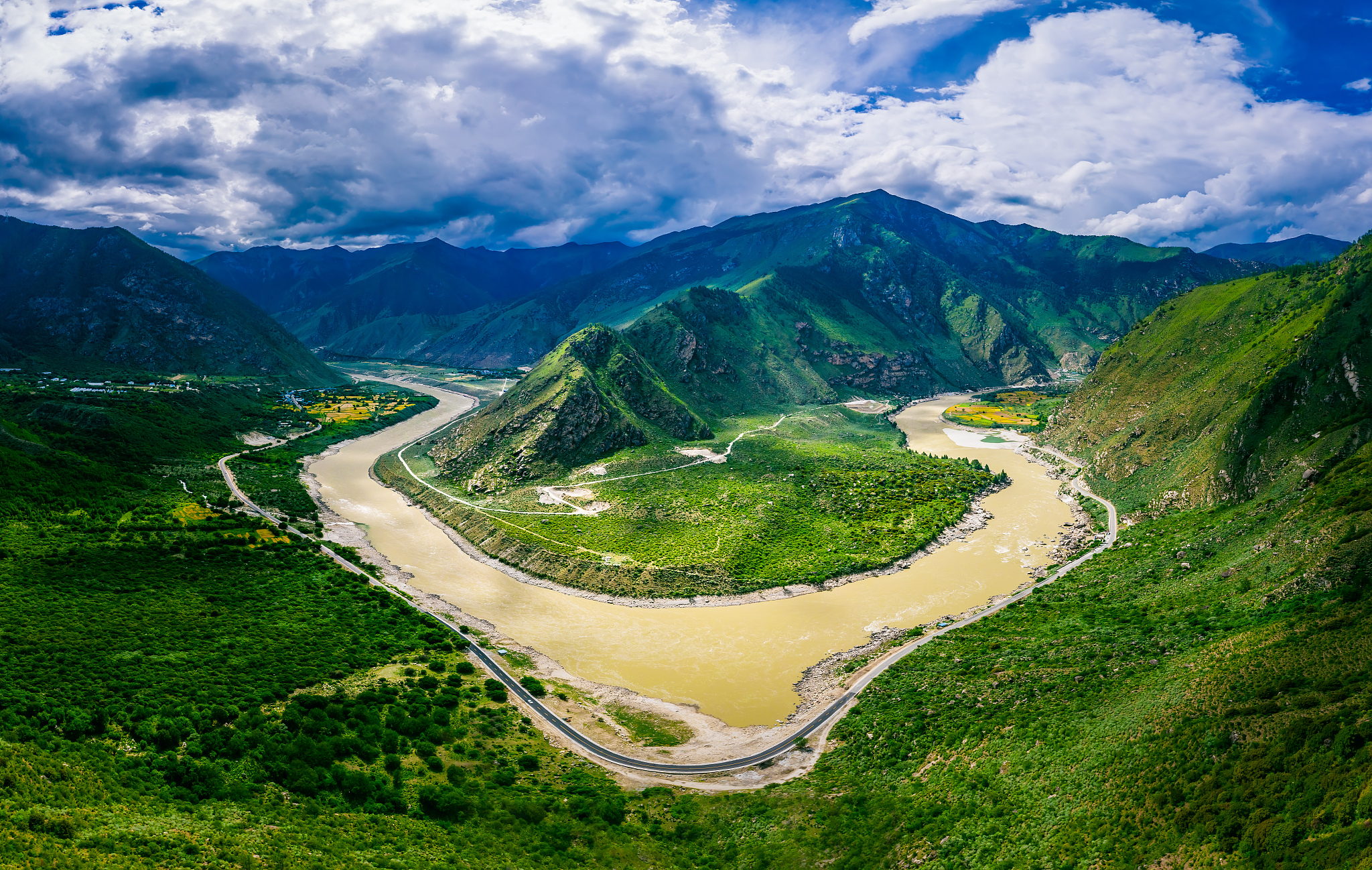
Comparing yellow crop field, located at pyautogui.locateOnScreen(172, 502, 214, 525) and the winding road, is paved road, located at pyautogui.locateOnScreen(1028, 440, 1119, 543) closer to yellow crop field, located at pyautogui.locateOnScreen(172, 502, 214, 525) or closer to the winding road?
the winding road

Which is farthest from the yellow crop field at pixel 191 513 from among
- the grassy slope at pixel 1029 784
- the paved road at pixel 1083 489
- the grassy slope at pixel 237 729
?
the paved road at pixel 1083 489

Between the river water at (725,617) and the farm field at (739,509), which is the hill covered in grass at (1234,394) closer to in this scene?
the river water at (725,617)

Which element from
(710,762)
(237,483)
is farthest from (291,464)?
(710,762)

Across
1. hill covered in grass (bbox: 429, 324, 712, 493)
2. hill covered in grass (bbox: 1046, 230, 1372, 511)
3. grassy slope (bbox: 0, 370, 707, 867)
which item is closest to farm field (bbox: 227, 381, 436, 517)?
hill covered in grass (bbox: 429, 324, 712, 493)

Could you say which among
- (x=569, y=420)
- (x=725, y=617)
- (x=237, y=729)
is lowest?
(x=725, y=617)

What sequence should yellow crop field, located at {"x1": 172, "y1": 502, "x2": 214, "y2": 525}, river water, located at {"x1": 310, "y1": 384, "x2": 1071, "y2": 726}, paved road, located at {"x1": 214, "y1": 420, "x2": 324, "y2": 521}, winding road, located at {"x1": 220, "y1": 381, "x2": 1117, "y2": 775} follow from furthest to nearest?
1. paved road, located at {"x1": 214, "y1": 420, "x2": 324, "y2": 521}
2. yellow crop field, located at {"x1": 172, "y1": 502, "x2": 214, "y2": 525}
3. river water, located at {"x1": 310, "y1": 384, "x2": 1071, "y2": 726}
4. winding road, located at {"x1": 220, "y1": 381, "x2": 1117, "y2": 775}

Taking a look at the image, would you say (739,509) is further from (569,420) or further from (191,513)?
(191,513)
